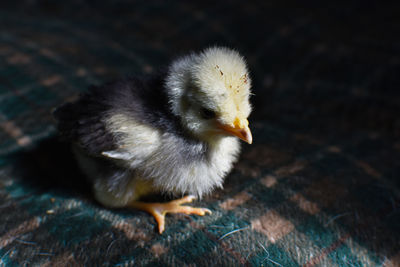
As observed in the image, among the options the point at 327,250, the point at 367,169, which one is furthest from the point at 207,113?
the point at 367,169

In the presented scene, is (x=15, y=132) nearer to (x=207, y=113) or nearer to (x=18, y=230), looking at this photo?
(x=18, y=230)

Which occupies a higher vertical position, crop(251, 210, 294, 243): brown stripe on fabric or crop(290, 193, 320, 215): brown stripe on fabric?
crop(290, 193, 320, 215): brown stripe on fabric

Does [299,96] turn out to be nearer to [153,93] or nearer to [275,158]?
[275,158]

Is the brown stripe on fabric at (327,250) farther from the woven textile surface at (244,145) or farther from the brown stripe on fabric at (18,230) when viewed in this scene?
the brown stripe on fabric at (18,230)

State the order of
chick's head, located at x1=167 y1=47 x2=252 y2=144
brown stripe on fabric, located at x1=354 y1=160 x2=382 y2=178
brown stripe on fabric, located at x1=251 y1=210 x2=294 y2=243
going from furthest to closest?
brown stripe on fabric, located at x1=354 y1=160 x2=382 y2=178 < brown stripe on fabric, located at x1=251 y1=210 x2=294 y2=243 < chick's head, located at x1=167 y1=47 x2=252 y2=144

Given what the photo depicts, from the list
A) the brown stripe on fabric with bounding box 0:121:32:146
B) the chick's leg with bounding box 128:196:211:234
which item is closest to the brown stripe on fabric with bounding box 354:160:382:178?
the chick's leg with bounding box 128:196:211:234

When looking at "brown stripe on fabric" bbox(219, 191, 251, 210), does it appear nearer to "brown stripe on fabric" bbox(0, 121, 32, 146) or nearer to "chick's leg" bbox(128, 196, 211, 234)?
"chick's leg" bbox(128, 196, 211, 234)
